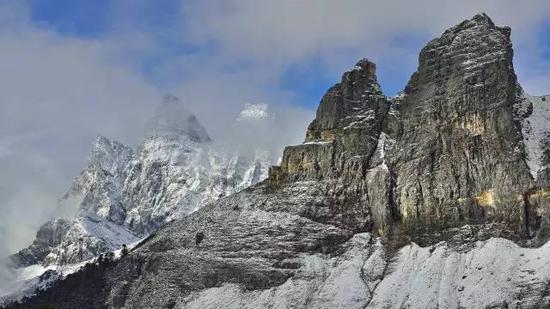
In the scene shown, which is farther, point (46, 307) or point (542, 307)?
point (542, 307)

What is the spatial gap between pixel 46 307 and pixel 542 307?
3954 inches

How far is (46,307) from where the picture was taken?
14662 centimetres

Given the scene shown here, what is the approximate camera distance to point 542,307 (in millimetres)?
199000
